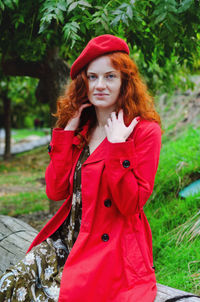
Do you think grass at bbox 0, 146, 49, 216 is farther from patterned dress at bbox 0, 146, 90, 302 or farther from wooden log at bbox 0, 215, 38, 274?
patterned dress at bbox 0, 146, 90, 302

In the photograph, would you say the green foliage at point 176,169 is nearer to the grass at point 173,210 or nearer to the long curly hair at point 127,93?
the grass at point 173,210

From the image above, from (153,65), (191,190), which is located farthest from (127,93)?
(153,65)

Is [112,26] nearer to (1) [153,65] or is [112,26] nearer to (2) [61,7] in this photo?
(2) [61,7]

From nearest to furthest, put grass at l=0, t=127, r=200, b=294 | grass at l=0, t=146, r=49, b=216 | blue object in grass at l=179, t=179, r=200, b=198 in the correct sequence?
1. grass at l=0, t=127, r=200, b=294
2. blue object in grass at l=179, t=179, r=200, b=198
3. grass at l=0, t=146, r=49, b=216

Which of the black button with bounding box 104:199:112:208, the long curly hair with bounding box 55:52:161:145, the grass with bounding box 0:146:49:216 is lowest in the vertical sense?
the grass with bounding box 0:146:49:216

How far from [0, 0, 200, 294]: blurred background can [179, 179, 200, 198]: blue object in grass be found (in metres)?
0.01

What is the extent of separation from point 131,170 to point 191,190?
2182 millimetres

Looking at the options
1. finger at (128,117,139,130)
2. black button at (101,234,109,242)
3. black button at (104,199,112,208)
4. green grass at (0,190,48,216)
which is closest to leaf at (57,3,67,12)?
finger at (128,117,139,130)

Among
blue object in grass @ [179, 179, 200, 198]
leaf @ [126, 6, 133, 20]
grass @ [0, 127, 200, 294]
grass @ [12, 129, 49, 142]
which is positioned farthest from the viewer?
grass @ [12, 129, 49, 142]

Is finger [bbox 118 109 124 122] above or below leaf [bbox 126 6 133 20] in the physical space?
below

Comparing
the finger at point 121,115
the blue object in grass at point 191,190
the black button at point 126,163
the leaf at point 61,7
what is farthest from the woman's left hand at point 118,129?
the blue object in grass at point 191,190

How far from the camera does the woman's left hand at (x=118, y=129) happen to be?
1.85 m

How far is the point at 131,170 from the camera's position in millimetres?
1833

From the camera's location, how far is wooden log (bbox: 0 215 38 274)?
2.91 meters
